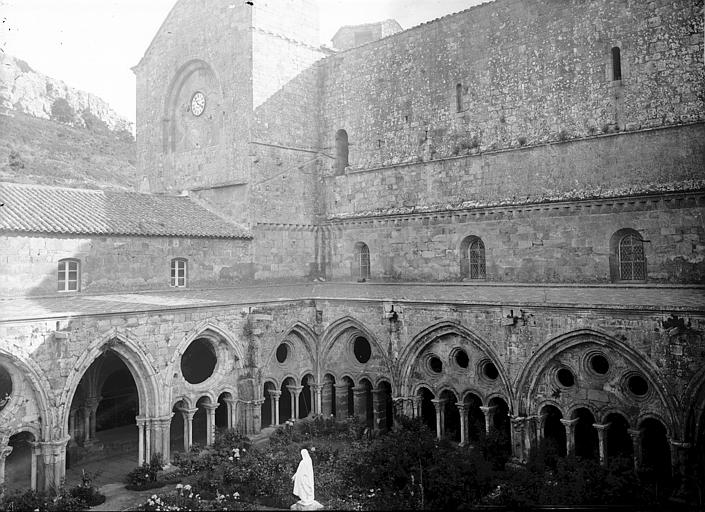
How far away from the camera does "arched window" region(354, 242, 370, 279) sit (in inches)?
856

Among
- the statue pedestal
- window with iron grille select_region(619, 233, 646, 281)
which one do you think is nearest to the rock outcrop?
the statue pedestal

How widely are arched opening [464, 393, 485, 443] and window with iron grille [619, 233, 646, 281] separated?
5.09 m

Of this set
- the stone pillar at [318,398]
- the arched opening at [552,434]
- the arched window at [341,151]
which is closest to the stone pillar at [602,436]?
the arched opening at [552,434]

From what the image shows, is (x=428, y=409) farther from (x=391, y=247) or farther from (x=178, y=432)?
(x=178, y=432)

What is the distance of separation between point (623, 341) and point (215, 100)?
15982 mm

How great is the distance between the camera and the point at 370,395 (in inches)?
792

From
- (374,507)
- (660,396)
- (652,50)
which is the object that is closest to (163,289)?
(374,507)

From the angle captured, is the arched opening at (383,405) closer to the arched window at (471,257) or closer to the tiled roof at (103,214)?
the arched window at (471,257)

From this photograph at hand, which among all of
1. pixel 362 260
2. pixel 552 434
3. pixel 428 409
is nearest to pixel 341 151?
pixel 362 260

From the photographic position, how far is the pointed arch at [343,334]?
18781 millimetres

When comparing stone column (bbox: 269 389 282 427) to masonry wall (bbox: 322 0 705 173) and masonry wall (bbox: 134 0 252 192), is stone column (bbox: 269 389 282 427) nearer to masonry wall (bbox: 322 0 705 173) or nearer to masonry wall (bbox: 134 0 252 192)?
masonry wall (bbox: 134 0 252 192)

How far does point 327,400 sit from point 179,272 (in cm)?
621

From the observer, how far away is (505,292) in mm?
16844

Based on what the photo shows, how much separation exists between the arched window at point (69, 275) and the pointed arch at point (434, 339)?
30.4 feet
